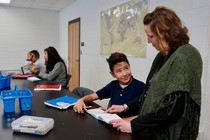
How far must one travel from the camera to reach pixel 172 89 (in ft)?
2.99

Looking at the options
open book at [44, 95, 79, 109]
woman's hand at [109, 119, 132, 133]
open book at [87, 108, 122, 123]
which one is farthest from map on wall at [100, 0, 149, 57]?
woman's hand at [109, 119, 132, 133]

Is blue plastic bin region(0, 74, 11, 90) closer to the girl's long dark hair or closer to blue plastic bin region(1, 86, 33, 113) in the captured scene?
blue plastic bin region(1, 86, 33, 113)

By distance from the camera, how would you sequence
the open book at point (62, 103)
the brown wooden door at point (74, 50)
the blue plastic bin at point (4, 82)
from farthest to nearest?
1. the brown wooden door at point (74, 50)
2. the blue plastic bin at point (4, 82)
3. the open book at point (62, 103)

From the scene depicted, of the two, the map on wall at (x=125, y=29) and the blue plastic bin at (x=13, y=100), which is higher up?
the map on wall at (x=125, y=29)

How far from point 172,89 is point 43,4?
17.2 feet

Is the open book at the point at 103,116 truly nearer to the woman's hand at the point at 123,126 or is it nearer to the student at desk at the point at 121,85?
the woman's hand at the point at 123,126

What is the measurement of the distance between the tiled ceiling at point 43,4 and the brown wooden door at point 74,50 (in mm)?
537

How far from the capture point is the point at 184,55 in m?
0.92

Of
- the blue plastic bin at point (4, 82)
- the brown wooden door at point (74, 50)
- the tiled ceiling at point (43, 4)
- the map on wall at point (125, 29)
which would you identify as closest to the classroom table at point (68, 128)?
the blue plastic bin at point (4, 82)

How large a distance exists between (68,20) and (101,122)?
4765 millimetres

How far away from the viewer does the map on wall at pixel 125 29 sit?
8.84ft

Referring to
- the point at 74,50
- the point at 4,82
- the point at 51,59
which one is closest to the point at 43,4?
the point at 74,50

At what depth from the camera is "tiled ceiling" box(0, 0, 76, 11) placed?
201 inches

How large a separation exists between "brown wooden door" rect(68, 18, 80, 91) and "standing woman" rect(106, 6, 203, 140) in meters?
4.01
